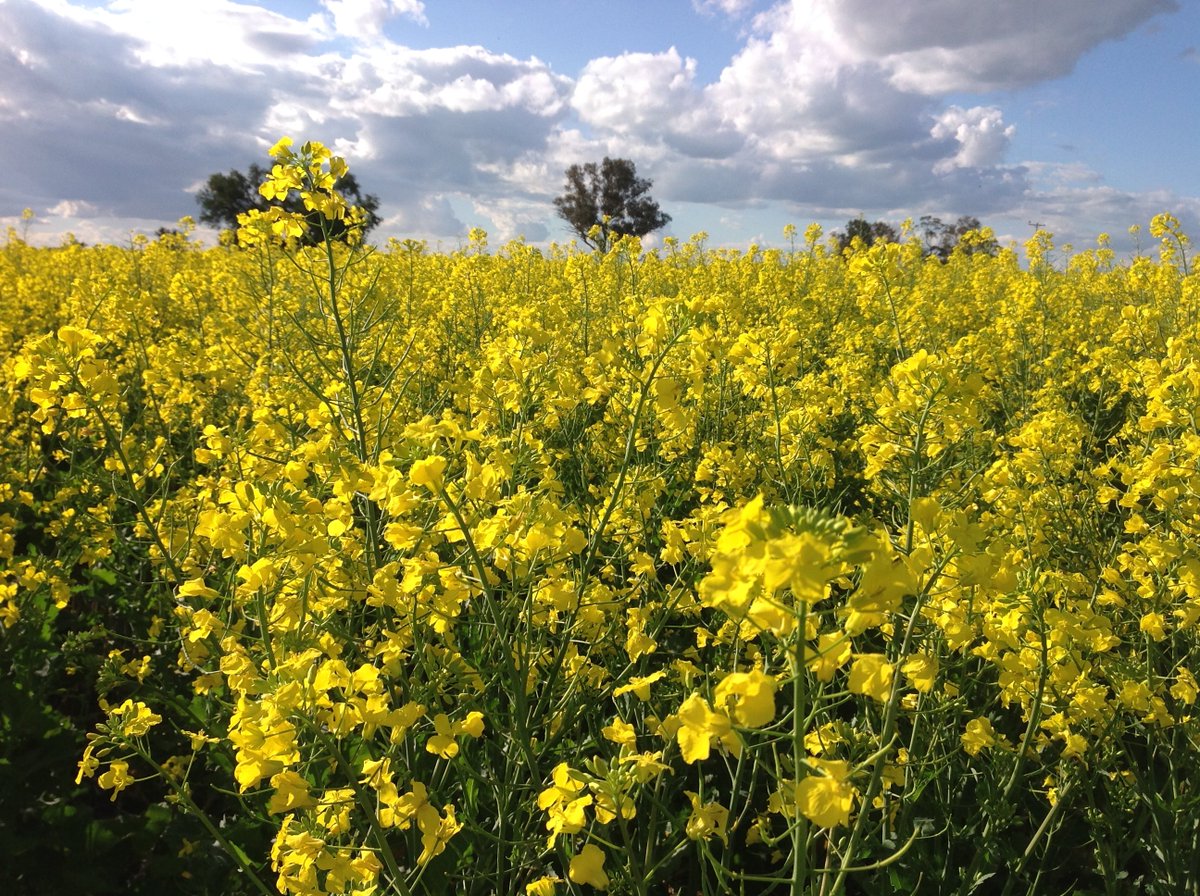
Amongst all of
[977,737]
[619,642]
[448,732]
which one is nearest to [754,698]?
[448,732]

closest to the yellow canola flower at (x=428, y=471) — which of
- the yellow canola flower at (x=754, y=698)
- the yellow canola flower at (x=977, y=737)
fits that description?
the yellow canola flower at (x=754, y=698)

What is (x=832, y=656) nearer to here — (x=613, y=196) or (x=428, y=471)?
(x=428, y=471)

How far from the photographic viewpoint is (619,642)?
87.1 inches

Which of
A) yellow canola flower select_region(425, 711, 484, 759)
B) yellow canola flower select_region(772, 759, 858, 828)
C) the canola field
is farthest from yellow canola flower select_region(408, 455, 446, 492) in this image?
yellow canola flower select_region(772, 759, 858, 828)

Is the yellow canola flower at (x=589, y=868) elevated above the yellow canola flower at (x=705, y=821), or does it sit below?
above

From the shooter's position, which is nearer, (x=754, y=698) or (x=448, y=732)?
(x=754, y=698)

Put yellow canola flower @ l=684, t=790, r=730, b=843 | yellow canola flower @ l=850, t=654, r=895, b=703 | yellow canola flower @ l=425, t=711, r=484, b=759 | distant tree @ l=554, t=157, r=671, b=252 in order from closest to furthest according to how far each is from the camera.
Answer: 1. yellow canola flower @ l=850, t=654, r=895, b=703
2. yellow canola flower @ l=684, t=790, r=730, b=843
3. yellow canola flower @ l=425, t=711, r=484, b=759
4. distant tree @ l=554, t=157, r=671, b=252

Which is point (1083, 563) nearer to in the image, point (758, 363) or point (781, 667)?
point (758, 363)

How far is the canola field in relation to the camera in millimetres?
1159

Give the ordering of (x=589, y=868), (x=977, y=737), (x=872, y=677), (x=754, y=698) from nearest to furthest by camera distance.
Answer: (x=754, y=698), (x=872, y=677), (x=589, y=868), (x=977, y=737)

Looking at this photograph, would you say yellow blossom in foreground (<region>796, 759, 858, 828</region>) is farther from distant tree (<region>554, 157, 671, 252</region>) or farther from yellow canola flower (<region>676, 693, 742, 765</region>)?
distant tree (<region>554, 157, 671, 252</region>)

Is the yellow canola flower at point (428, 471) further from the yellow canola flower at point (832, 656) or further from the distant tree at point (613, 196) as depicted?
the distant tree at point (613, 196)

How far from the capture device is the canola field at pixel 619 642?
3.80ft

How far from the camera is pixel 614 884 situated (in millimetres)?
1697
